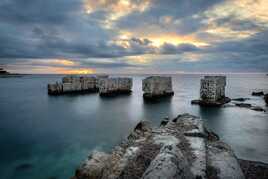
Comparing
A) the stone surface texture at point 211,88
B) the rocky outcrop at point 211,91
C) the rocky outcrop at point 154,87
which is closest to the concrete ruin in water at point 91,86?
the rocky outcrop at point 154,87

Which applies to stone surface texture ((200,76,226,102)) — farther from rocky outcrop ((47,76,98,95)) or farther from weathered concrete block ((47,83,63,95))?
weathered concrete block ((47,83,63,95))

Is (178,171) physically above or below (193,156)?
above

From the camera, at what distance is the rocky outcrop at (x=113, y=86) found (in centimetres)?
5046

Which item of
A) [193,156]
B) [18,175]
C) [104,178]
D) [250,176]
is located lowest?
[18,175]

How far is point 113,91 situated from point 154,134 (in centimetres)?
4257

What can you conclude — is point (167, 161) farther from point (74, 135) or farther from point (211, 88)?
point (211, 88)

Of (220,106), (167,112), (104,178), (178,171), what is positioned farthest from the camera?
(220,106)

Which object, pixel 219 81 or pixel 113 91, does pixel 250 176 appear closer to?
pixel 219 81

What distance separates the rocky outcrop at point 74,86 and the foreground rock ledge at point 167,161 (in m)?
47.2

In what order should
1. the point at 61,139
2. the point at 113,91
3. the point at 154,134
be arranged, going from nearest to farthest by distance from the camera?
the point at 154,134 → the point at 61,139 → the point at 113,91

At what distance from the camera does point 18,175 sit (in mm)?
11367

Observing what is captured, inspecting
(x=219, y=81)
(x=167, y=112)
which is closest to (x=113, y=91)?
(x=167, y=112)

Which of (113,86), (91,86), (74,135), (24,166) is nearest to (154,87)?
(113,86)

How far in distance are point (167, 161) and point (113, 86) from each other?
4686 centimetres
